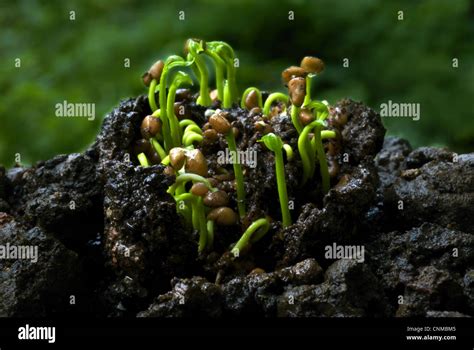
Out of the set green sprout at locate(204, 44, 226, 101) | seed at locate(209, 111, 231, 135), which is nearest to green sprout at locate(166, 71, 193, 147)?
green sprout at locate(204, 44, 226, 101)

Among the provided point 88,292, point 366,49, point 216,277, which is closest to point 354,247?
point 216,277

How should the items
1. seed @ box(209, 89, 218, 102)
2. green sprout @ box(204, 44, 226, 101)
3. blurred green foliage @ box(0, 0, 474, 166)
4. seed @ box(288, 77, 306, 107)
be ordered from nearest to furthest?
seed @ box(288, 77, 306, 107)
green sprout @ box(204, 44, 226, 101)
seed @ box(209, 89, 218, 102)
blurred green foliage @ box(0, 0, 474, 166)

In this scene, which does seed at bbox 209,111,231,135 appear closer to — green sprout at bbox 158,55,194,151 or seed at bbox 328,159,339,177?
green sprout at bbox 158,55,194,151

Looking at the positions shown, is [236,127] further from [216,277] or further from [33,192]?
[33,192]

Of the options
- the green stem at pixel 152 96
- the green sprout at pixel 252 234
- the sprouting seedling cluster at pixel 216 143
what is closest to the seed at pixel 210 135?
the sprouting seedling cluster at pixel 216 143

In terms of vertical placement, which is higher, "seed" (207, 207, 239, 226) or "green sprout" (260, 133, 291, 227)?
"green sprout" (260, 133, 291, 227)

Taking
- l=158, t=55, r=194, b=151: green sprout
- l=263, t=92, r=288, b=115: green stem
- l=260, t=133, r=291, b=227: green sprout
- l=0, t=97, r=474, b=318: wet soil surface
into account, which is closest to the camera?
l=0, t=97, r=474, b=318: wet soil surface

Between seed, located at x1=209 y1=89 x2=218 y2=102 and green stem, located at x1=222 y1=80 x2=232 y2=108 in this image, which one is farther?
seed, located at x1=209 y1=89 x2=218 y2=102
